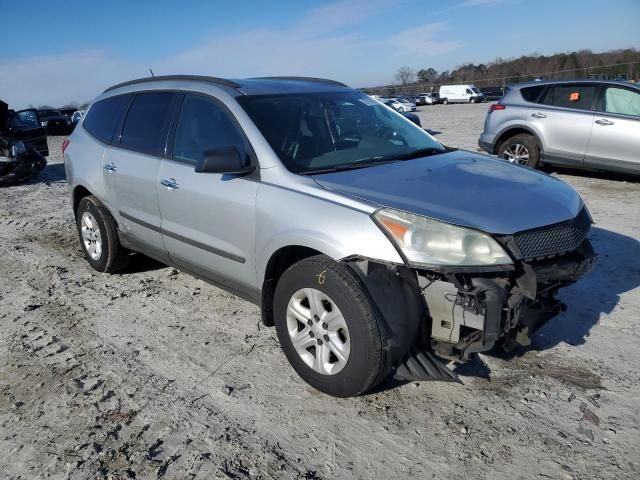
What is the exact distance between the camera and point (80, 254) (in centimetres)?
595

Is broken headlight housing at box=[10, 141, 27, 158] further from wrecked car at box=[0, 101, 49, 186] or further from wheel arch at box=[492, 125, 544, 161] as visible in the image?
wheel arch at box=[492, 125, 544, 161]

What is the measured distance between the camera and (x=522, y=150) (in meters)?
8.91

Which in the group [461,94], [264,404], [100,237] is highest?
[100,237]

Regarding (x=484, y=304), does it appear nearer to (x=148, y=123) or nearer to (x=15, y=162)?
(x=148, y=123)

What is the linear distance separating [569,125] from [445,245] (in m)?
6.85

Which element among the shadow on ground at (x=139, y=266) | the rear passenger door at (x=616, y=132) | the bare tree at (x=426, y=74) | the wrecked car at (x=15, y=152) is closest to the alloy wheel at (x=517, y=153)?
the rear passenger door at (x=616, y=132)

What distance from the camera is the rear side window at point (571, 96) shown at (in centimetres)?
836

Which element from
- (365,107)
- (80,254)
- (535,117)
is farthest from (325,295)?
(535,117)

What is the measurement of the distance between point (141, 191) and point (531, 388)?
10.4 feet

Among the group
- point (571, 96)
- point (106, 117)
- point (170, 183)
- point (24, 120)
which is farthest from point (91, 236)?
point (24, 120)

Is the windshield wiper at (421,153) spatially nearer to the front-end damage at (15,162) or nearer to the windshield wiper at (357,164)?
the windshield wiper at (357,164)

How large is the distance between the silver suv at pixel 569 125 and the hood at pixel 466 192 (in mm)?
5294

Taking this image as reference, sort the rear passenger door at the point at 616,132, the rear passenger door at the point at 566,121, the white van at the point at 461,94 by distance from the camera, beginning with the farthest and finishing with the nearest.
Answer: the white van at the point at 461,94
the rear passenger door at the point at 566,121
the rear passenger door at the point at 616,132

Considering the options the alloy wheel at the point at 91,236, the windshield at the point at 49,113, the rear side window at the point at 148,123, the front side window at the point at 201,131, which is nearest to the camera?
the front side window at the point at 201,131
